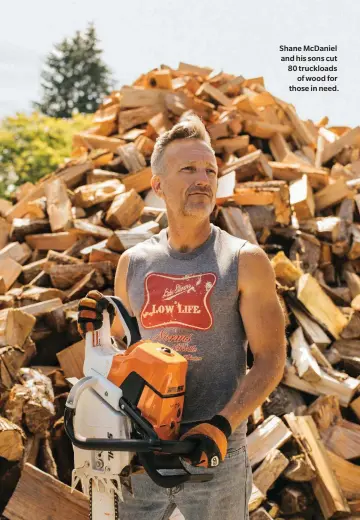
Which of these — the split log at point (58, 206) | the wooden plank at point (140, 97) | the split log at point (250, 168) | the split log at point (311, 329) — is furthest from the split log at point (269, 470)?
the wooden plank at point (140, 97)

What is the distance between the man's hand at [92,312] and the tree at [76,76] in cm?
2474

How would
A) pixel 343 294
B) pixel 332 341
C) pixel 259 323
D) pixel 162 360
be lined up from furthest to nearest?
pixel 343 294
pixel 332 341
pixel 259 323
pixel 162 360

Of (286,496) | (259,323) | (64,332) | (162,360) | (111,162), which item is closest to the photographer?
(162,360)

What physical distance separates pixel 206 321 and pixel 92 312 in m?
0.35

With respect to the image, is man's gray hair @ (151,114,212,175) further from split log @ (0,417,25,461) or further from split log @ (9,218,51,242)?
split log @ (9,218,51,242)

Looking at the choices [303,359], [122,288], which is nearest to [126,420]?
[122,288]

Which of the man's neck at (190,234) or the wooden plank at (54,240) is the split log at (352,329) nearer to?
the wooden plank at (54,240)

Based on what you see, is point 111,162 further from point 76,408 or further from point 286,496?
point 76,408

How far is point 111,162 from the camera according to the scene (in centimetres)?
525

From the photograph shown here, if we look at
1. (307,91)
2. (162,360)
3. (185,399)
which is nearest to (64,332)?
(185,399)

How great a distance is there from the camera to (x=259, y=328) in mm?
1793

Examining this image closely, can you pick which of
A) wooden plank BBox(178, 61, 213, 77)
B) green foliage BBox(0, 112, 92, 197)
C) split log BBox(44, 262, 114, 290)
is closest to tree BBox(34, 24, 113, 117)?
green foliage BBox(0, 112, 92, 197)

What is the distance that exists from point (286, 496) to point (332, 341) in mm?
1155

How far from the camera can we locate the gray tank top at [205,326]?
72.0 inches
